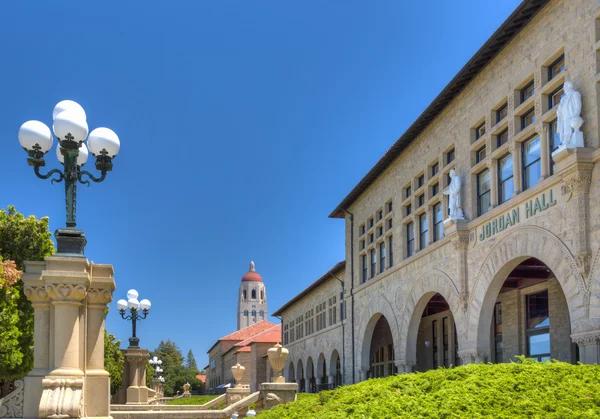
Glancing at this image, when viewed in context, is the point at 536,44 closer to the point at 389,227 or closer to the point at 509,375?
the point at 509,375

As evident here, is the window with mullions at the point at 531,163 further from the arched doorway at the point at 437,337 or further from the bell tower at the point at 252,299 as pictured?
the bell tower at the point at 252,299

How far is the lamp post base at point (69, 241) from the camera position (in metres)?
10.5

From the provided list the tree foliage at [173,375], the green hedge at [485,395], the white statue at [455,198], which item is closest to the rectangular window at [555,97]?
the white statue at [455,198]

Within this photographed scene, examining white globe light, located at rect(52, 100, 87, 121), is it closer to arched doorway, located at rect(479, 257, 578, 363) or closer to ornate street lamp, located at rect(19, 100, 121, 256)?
ornate street lamp, located at rect(19, 100, 121, 256)

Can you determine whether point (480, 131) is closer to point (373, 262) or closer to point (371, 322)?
point (373, 262)

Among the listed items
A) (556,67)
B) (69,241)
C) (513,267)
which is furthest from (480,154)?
(69,241)

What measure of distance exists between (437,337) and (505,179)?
15409mm

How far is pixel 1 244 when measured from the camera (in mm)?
29906

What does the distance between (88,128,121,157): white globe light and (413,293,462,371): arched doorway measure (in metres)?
22.5

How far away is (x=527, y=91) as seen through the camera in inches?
791

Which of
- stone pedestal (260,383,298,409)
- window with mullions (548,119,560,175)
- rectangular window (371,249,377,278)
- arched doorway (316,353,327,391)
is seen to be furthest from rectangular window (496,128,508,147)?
arched doorway (316,353,327,391)

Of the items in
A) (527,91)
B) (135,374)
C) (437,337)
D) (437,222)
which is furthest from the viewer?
(437,337)

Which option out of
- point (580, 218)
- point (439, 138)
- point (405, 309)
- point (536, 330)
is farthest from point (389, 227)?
point (580, 218)

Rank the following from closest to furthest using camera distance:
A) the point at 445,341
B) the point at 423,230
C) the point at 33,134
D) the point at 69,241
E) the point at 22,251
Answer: the point at 69,241 < the point at 33,134 < the point at 423,230 < the point at 22,251 < the point at 445,341
